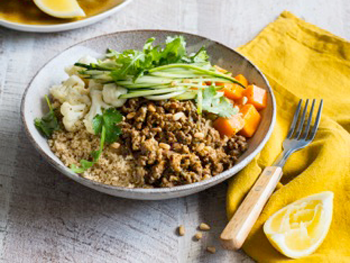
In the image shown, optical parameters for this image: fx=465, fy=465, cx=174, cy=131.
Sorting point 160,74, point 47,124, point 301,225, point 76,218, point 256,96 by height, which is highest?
point 160,74

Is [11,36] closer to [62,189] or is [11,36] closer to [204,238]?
[62,189]

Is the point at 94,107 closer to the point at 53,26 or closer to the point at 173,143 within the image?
the point at 173,143

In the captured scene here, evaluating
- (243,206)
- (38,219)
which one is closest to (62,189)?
(38,219)

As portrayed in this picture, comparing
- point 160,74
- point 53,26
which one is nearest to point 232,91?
point 160,74

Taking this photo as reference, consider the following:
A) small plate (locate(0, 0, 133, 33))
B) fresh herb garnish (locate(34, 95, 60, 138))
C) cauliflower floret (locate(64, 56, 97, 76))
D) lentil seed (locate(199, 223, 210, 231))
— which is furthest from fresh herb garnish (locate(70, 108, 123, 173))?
small plate (locate(0, 0, 133, 33))

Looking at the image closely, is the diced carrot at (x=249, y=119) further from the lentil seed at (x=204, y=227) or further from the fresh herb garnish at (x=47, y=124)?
the fresh herb garnish at (x=47, y=124)

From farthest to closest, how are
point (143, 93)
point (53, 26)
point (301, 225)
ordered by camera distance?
point (53, 26) → point (143, 93) → point (301, 225)
